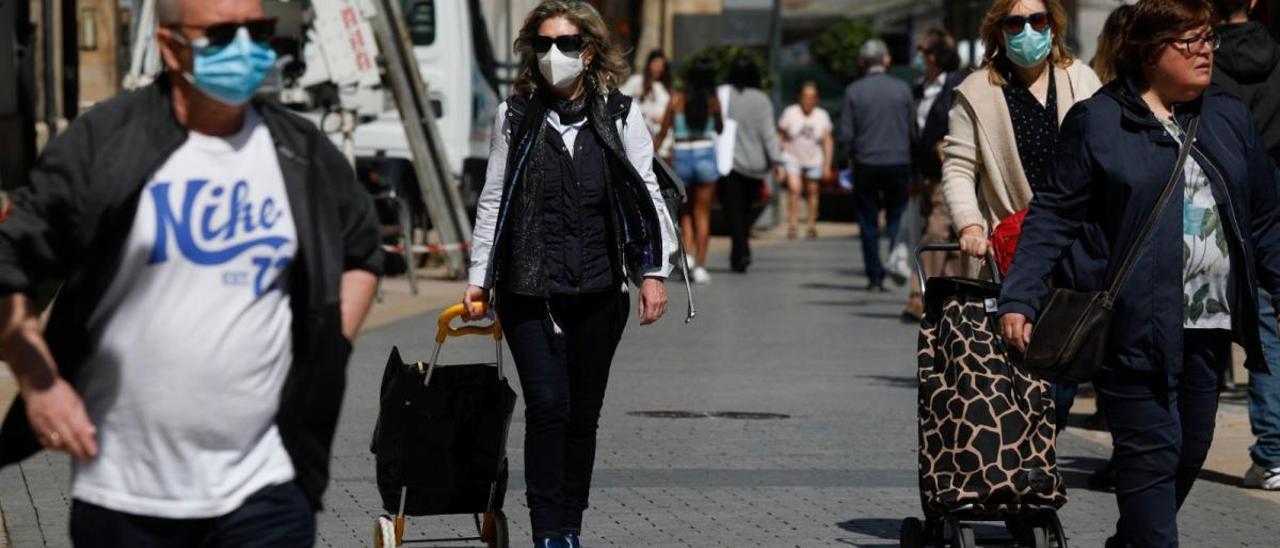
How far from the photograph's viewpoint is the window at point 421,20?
20562 millimetres

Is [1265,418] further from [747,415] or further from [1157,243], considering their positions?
[1157,243]

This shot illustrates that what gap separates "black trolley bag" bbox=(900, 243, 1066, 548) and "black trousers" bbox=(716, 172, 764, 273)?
45.0ft

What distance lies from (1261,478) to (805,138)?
68.0 feet

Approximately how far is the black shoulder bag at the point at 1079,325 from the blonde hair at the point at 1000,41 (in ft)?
4.97

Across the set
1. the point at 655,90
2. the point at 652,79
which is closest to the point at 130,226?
the point at 652,79

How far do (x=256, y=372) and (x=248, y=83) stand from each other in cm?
47

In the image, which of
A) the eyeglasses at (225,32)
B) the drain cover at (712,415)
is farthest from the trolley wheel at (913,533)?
the drain cover at (712,415)

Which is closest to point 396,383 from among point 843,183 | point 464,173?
point 464,173

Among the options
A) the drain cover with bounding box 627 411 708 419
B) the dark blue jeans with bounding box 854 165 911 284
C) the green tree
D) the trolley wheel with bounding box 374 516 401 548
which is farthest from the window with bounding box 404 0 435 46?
the green tree

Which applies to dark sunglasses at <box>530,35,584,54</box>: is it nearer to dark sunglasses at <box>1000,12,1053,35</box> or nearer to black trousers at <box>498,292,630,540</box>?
black trousers at <box>498,292,630,540</box>

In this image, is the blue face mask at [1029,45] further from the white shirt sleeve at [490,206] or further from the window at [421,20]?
the window at [421,20]

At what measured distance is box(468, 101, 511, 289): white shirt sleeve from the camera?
6820 mm

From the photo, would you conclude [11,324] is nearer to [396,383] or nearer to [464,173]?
[396,383]

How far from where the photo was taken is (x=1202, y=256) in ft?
19.6
